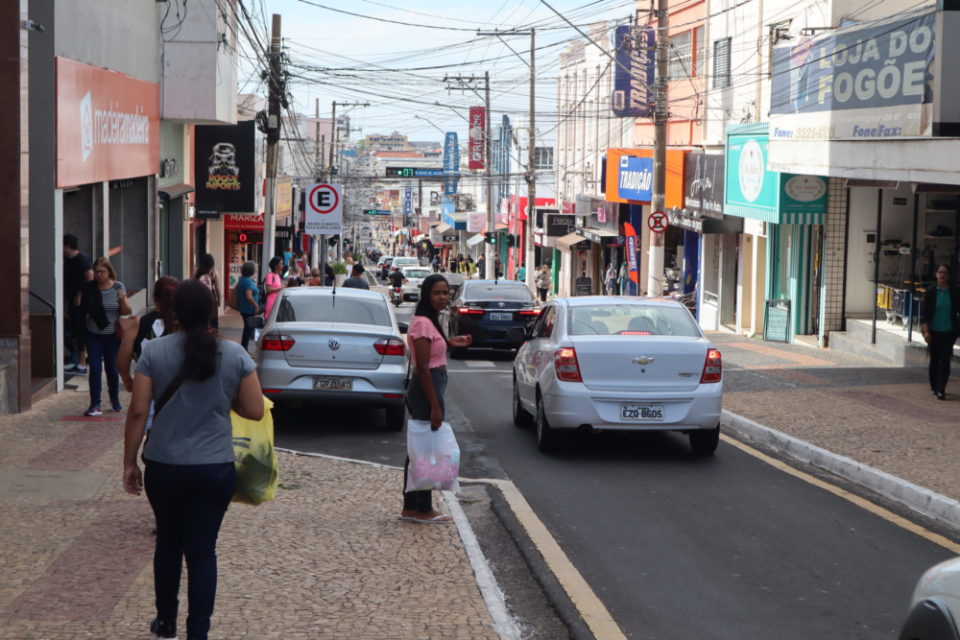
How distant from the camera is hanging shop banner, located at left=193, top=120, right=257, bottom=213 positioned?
102 feet

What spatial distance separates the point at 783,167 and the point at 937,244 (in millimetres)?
3236

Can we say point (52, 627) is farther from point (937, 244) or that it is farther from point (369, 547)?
point (937, 244)

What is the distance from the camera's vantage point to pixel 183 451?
5434mm

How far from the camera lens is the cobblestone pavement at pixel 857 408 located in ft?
38.7

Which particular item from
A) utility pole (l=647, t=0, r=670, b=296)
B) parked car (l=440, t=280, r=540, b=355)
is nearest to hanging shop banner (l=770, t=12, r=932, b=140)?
utility pole (l=647, t=0, r=670, b=296)

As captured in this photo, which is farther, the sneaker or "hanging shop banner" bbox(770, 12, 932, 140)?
"hanging shop banner" bbox(770, 12, 932, 140)

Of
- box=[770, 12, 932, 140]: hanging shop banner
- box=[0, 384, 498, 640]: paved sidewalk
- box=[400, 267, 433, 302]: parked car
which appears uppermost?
box=[770, 12, 932, 140]: hanging shop banner

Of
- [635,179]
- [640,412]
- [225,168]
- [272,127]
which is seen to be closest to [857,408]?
[640,412]

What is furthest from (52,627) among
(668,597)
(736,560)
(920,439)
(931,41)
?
(931,41)

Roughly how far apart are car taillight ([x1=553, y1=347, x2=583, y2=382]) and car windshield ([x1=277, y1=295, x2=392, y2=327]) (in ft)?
9.12

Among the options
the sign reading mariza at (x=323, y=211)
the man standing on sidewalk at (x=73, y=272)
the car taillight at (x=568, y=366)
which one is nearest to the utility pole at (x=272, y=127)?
the sign reading mariza at (x=323, y=211)

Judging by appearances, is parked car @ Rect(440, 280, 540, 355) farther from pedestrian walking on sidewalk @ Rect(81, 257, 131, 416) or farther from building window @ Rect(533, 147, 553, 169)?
building window @ Rect(533, 147, 553, 169)

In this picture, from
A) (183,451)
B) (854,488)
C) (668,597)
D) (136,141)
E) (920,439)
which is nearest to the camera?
(183,451)

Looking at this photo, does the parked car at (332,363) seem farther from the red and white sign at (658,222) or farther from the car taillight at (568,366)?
the red and white sign at (658,222)
